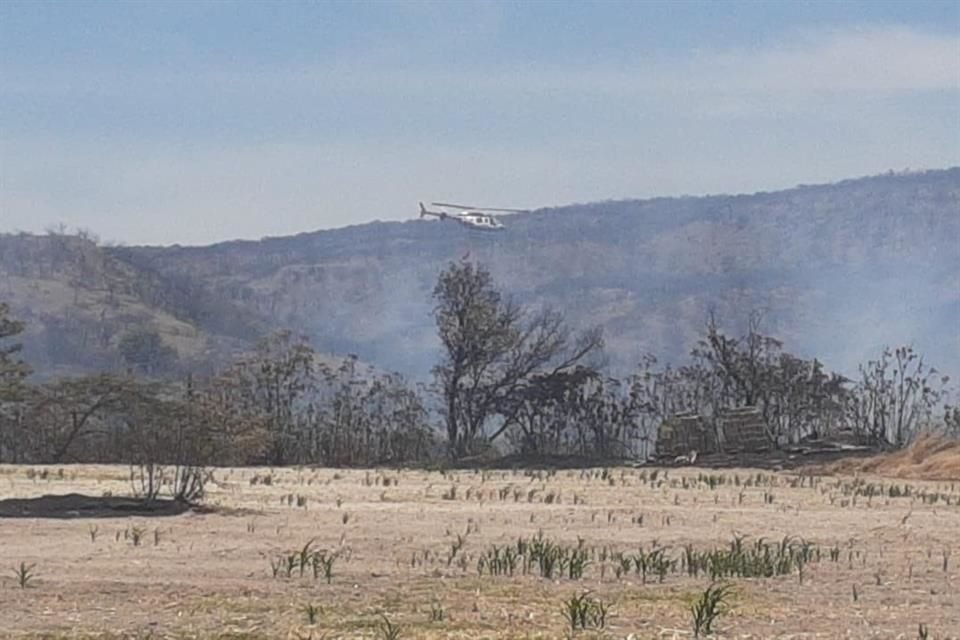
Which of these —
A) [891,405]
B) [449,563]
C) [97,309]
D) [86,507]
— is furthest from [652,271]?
[449,563]

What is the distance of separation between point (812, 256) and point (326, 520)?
76.8 metres

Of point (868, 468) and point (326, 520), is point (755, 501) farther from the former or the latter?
point (868, 468)

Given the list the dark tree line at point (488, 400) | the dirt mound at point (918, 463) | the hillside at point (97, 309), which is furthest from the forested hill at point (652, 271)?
the dirt mound at point (918, 463)

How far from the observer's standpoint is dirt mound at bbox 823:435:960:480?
35.9m

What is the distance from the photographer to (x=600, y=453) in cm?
4628

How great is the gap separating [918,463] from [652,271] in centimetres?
6199

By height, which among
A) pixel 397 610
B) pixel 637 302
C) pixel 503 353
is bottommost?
pixel 397 610

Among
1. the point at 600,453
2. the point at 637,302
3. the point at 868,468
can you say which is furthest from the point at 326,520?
the point at 637,302

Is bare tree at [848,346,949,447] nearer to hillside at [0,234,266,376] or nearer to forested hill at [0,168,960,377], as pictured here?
forested hill at [0,168,960,377]

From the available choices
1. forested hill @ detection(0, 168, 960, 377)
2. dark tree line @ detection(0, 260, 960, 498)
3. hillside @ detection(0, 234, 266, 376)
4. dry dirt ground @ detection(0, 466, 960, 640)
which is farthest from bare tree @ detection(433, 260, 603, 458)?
forested hill @ detection(0, 168, 960, 377)

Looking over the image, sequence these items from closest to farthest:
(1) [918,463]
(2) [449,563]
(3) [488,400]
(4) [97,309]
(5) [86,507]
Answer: (2) [449,563]
(5) [86,507]
(1) [918,463]
(3) [488,400]
(4) [97,309]

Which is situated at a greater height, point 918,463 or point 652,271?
point 652,271

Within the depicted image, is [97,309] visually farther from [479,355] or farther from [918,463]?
[918,463]

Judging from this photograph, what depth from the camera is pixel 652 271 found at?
9956cm
